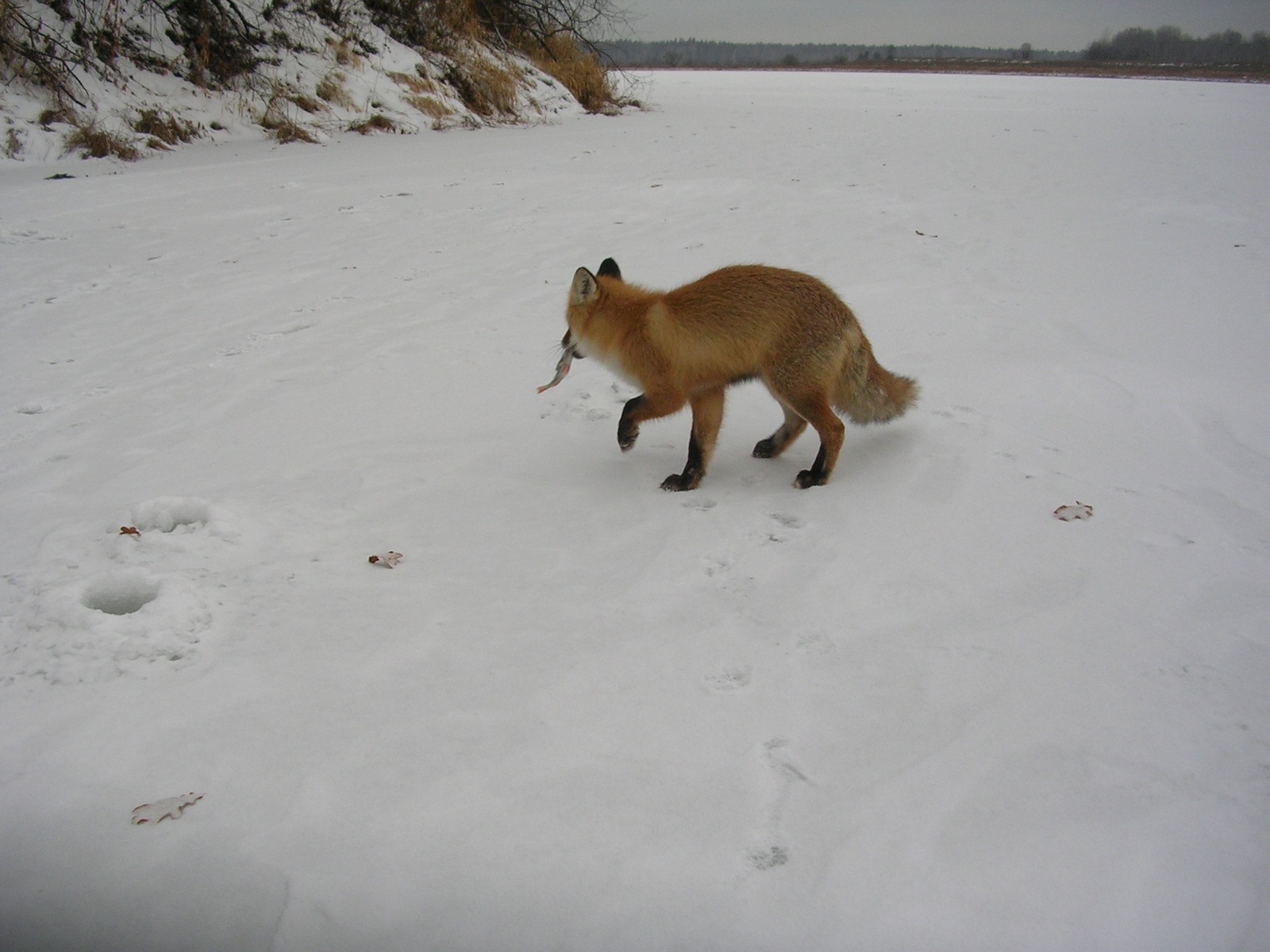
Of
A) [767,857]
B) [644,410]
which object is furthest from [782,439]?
[767,857]

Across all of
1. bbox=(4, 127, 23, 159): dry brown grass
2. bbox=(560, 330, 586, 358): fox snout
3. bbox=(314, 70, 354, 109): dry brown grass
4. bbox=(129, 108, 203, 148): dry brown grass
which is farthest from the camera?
bbox=(314, 70, 354, 109): dry brown grass

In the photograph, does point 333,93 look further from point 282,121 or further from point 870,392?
point 870,392

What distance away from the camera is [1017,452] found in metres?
3.67

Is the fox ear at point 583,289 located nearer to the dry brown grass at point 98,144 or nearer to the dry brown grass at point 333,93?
the dry brown grass at point 98,144

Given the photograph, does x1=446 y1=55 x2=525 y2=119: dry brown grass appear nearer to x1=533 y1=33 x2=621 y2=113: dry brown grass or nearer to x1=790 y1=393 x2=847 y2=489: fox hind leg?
x1=533 y1=33 x2=621 y2=113: dry brown grass

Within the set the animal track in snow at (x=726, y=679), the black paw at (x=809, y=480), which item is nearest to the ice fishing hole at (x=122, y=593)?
the animal track in snow at (x=726, y=679)

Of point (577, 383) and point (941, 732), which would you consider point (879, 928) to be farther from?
point (577, 383)

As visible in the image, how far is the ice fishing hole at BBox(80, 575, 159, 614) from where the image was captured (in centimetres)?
264

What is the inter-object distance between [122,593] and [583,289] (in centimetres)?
220

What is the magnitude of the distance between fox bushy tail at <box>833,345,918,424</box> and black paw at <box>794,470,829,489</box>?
367 mm

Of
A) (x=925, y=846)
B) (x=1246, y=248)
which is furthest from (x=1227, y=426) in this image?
(x=1246, y=248)

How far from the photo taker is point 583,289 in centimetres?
363

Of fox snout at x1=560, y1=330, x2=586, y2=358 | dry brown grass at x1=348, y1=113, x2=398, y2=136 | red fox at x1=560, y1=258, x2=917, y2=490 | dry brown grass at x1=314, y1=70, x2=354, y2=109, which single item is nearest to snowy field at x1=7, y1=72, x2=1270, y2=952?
red fox at x1=560, y1=258, x2=917, y2=490

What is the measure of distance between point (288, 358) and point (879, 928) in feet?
15.3
